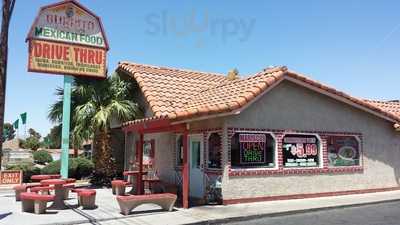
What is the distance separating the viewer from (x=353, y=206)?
45.7ft

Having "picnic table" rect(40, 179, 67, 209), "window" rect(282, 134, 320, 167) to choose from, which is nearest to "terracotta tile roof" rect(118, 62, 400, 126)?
"window" rect(282, 134, 320, 167)

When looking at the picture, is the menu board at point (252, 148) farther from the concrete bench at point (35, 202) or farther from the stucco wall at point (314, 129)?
the concrete bench at point (35, 202)

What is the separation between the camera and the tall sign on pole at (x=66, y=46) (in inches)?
689

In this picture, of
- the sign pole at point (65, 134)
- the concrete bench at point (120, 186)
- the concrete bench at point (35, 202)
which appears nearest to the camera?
the concrete bench at point (35, 202)

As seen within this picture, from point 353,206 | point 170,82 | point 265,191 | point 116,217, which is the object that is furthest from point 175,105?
point 353,206

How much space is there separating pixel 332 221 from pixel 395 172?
8802mm

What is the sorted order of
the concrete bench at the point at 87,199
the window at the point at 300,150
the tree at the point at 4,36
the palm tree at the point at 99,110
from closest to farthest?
1. the tree at the point at 4,36
2. the concrete bench at the point at 87,199
3. the window at the point at 300,150
4. the palm tree at the point at 99,110

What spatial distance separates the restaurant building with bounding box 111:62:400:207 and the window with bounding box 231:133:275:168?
3 centimetres

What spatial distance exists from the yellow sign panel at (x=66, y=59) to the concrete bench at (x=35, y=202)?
6613mm

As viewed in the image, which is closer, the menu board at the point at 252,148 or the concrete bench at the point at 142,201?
the concrete bench at the point at 142,201

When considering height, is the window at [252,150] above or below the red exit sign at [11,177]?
above

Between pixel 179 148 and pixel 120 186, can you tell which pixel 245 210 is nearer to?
pixel 179 148

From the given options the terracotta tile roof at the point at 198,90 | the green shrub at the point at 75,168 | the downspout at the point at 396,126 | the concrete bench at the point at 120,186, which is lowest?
the concrete bench at the point at 120,186

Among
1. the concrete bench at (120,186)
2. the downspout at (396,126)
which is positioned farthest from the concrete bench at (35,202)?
the downspout at (396,126)
